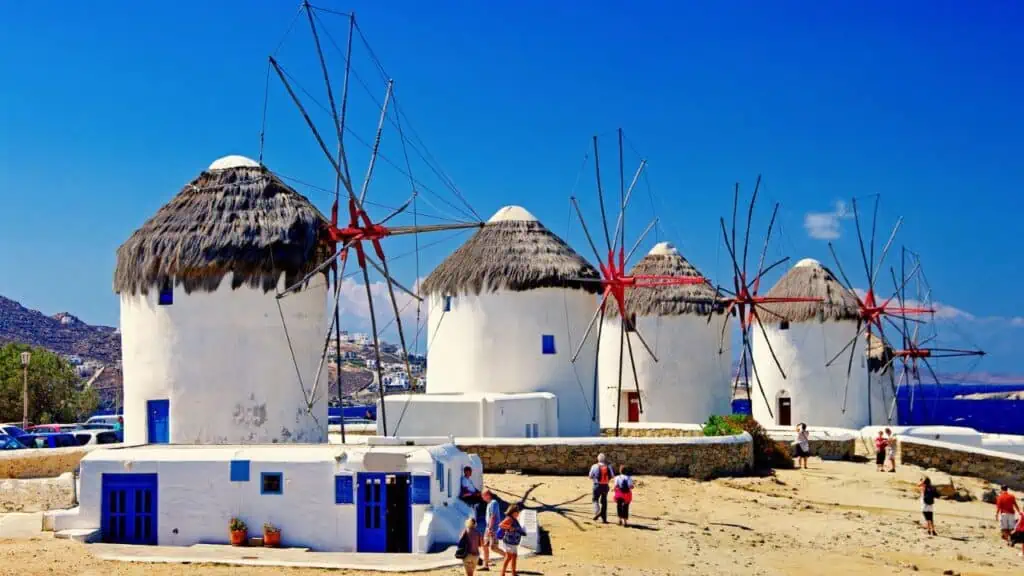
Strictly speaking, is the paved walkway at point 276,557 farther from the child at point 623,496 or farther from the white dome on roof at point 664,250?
the white dome on roof at point 664,250

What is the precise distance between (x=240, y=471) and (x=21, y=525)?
388 centimetres

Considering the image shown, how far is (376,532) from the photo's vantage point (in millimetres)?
18156

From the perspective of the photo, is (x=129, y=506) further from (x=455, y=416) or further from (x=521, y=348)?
(x=521, y=348)

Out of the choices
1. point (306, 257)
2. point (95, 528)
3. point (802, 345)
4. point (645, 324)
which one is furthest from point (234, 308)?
point (802, 345)

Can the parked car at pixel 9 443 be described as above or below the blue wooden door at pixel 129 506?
above

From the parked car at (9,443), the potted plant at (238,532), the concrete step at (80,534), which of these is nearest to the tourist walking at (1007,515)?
the potted plant at (238,532)

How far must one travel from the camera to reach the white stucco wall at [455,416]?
27.4 m

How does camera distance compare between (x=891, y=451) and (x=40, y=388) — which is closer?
(x=891, y=451)

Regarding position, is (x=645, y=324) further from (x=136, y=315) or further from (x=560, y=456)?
(x=136, y=315)

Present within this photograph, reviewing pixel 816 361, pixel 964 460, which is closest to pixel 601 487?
pixel 964 460

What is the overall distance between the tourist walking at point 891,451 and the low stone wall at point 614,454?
18.7 ft

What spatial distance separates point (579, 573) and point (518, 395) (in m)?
12.7

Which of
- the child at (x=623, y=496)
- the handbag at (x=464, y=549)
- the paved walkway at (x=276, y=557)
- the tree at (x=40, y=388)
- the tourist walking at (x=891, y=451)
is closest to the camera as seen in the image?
the handbag at (x=464, y=549)

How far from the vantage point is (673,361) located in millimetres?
37188
